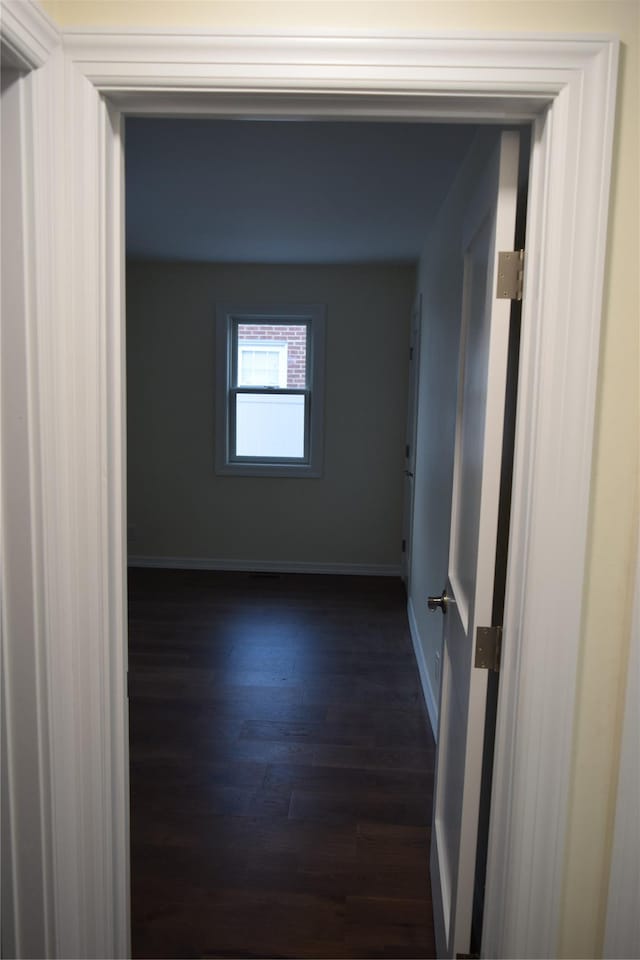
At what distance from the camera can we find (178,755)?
2729 millimetres

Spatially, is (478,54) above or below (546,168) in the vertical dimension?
above

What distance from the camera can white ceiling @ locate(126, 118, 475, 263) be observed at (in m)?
2.49

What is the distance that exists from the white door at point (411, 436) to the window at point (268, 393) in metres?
0.76

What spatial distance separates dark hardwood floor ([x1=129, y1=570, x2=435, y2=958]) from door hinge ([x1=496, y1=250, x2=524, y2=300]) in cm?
178

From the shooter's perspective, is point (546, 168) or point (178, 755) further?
point (178, 755)

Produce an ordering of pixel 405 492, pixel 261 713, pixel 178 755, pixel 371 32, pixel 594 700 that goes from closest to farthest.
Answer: pixel 371 32 < pixel 594 700 < pixel 178 755 < pixel 261 713 < pixel 405 492

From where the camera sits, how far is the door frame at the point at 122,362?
3.52ft

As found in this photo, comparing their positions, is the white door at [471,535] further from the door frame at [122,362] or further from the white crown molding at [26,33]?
the white crown molding at [26,33]

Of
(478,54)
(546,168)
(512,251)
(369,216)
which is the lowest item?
(512,251)

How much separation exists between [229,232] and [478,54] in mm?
3386

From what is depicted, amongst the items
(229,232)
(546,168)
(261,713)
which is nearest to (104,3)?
(546,168)

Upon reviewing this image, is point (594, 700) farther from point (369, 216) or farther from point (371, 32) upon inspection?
point (369, 216)

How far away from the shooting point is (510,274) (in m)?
1.26

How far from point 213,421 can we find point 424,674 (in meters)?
2.99
